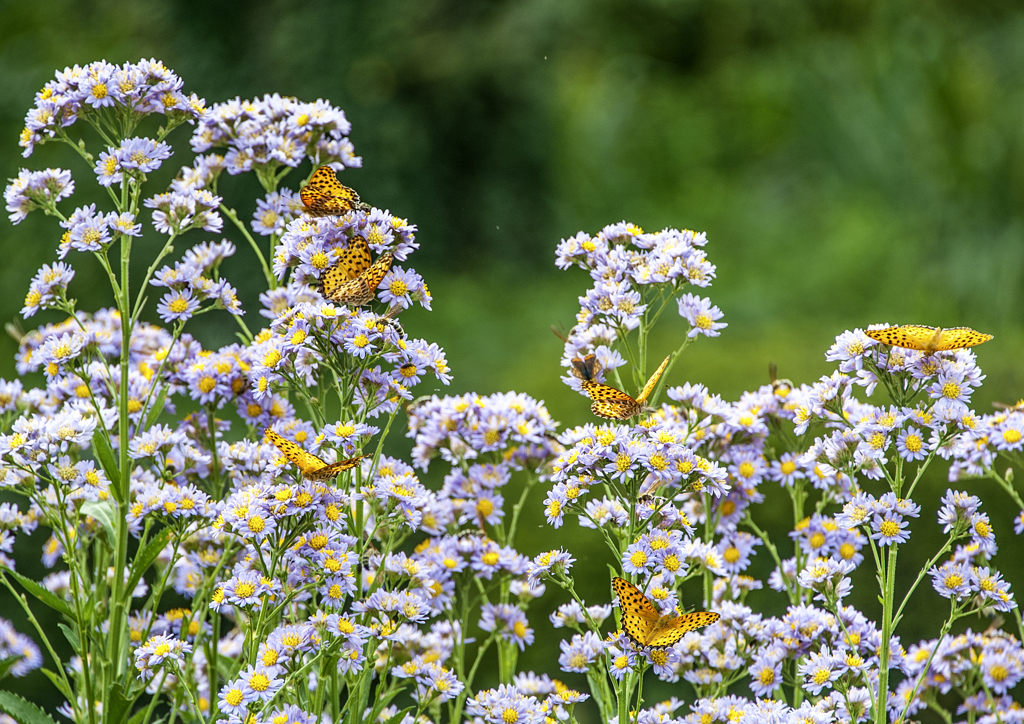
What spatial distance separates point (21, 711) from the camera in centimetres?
213

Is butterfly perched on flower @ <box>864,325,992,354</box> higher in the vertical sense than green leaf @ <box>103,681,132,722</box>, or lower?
higher

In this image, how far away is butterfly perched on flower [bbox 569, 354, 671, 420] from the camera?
203 centimetres

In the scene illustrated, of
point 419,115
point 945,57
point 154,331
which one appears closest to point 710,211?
point 945,57

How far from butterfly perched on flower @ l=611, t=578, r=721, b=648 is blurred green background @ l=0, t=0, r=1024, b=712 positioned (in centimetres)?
263

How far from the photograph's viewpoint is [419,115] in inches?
329

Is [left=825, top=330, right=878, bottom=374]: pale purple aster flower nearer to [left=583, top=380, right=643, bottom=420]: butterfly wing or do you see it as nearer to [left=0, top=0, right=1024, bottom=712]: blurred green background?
[left=583, top=380, right=643, bottom=420]: butterfly wing

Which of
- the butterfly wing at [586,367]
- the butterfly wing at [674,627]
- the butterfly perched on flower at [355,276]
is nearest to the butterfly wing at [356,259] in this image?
the butterfly perched on flower at [355,276]

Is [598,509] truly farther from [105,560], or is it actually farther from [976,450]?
[105,560]

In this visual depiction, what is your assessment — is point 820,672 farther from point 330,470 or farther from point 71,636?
point 71,636

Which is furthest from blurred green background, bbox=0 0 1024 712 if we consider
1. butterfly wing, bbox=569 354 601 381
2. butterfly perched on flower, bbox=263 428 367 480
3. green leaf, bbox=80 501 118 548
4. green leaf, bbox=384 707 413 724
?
butterfly perched on flower, bbox=263 428 367 480

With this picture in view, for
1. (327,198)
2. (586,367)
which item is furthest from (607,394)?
(327,198)

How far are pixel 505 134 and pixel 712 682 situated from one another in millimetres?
7058

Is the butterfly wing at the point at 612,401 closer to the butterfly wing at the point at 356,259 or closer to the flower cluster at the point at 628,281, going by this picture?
the flower cluster at the point at 628,281

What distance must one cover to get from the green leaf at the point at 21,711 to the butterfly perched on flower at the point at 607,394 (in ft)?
3.86
